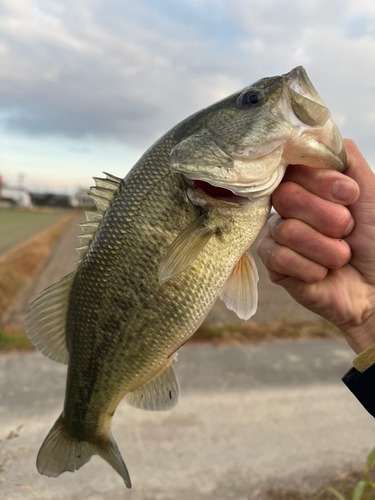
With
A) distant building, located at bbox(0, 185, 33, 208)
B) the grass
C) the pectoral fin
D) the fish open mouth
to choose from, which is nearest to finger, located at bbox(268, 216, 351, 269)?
the pectoral fin

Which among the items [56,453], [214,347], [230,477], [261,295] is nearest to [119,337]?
[56,453]

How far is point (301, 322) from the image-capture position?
8703mm

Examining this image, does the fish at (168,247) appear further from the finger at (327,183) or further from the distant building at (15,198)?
the distant building at (15,198)

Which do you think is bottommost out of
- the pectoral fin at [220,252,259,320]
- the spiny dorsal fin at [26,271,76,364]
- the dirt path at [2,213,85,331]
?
the dirt path at [2,213,85,331]

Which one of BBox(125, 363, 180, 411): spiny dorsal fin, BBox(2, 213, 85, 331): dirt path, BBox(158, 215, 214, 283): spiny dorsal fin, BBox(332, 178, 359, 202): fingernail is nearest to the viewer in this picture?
BBox(158, 215, 214, 283): spiny dorsal fin

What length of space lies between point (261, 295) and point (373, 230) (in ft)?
33.5

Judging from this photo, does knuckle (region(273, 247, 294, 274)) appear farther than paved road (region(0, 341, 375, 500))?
No

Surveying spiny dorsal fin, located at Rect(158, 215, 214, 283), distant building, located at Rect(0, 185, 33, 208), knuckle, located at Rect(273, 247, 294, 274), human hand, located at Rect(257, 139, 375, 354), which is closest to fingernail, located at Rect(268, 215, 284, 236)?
human hand, located at Rect(257, 139, 375, 354)

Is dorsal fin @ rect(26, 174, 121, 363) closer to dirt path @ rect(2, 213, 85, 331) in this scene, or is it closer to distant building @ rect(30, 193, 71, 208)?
dirt path @ rect(2, 213, 85, 331)

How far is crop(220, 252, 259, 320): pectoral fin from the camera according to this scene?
5.47 feet

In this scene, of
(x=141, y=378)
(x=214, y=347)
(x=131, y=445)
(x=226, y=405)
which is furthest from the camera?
(x=214, y=347)

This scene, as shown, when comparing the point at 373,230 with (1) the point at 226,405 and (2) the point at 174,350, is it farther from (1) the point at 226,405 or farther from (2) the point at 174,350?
(1) the point at 226,405

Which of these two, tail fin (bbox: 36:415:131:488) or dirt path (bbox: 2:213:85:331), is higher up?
tail fin (bbox: 36:415:131:488)

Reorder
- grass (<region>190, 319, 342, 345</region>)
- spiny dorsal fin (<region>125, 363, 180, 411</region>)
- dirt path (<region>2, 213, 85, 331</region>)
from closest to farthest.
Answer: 1. spiny dorsal fin (<region>125, 363, 180, 411</region>)
2. grass (<region>190, 319, 342, 345</region>)
3. dirt path (<region>2, 213, 85, 331</region>)
